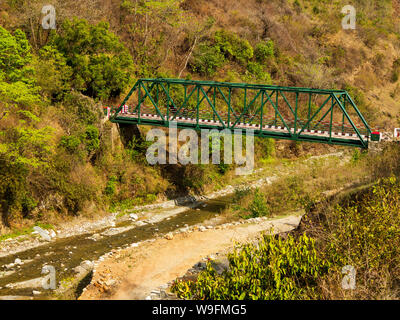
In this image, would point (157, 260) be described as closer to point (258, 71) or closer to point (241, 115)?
point (241, 115)

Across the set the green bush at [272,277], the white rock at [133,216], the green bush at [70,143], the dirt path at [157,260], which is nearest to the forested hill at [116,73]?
the green bush at [70,143]

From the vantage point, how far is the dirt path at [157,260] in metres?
18.3

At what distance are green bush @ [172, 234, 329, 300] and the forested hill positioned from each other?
14895 millimetres

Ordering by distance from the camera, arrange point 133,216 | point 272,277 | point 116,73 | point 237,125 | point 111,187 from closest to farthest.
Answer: point 272,277 < point 133,216 < point 237,125 < point 111,187 < point 116,73

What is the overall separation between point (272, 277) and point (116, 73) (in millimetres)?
24573

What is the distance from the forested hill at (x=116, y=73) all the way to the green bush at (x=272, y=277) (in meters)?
14.9

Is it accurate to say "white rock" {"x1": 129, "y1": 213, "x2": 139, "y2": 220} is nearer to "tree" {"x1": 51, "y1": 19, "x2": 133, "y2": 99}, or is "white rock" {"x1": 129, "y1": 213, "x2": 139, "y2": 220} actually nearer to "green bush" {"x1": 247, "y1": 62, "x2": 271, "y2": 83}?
"tree" {"x1": 51, "y1": 19, "x2": 133, "y2": 99}

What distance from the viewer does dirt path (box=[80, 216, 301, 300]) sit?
1831cm

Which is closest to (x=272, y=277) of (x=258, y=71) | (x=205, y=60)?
(x=205, y=60)

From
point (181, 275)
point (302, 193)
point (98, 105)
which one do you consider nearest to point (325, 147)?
point (302, 193)

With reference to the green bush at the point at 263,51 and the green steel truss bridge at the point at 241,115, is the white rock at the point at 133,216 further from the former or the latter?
the green bush at the point at 263,51

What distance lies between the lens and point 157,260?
20.9m

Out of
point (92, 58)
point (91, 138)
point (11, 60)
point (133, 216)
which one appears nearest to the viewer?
point (11, 60)

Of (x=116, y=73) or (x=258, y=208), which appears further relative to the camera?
(x=116, y=73)
